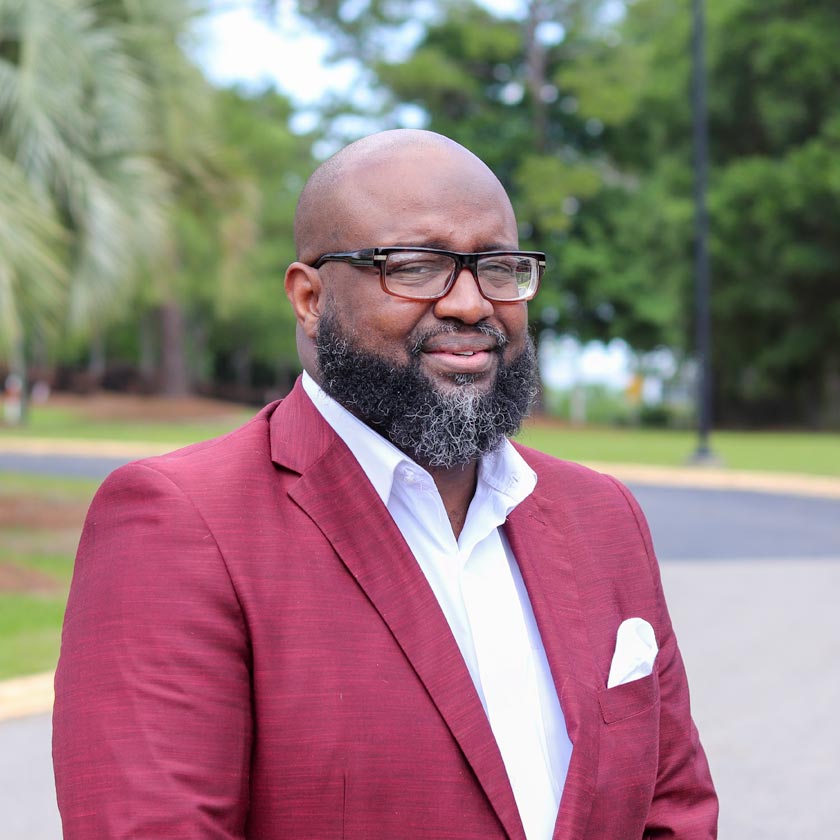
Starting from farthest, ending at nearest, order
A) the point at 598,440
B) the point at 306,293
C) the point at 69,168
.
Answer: the point at 598,440
the point at 69,168
the point at 306,293

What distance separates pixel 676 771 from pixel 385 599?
618 millimetres

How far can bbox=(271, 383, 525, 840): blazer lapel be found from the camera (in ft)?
5.42

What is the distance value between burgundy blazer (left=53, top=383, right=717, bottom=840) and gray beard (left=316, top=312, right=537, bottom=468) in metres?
0.07

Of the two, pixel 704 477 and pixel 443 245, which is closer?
pixel 443 245

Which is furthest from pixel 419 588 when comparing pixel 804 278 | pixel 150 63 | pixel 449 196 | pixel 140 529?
pixel 804 278

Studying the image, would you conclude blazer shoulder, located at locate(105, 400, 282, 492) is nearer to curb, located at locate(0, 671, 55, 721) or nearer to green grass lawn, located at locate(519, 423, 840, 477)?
curb, located at locate(0, 671, 55, 721)

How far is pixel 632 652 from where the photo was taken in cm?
188

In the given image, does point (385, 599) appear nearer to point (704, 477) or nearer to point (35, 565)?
point (35, 565)

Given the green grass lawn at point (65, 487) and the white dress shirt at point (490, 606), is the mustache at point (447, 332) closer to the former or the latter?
the white dress shirt at point (490, 606)

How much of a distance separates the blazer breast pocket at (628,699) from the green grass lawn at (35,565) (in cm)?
519

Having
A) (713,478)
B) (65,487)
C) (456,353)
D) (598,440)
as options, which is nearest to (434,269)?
(456,353)

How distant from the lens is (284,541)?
1.68 m

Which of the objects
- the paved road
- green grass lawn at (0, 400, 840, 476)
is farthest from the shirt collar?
green grass lawn at (0, 400, 840, 476)

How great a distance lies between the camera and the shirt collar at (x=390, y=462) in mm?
1817
